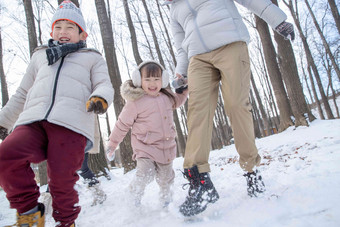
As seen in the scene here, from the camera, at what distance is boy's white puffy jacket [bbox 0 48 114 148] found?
59.1 inches

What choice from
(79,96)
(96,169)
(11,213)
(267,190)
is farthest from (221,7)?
(96,169)

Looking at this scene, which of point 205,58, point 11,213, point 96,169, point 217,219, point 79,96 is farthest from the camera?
point 96,169

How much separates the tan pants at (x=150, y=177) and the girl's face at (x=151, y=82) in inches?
28.5

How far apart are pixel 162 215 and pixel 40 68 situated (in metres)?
1.55

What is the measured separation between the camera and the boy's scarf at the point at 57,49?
1.67 meters

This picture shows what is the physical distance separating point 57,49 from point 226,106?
4.66 feet

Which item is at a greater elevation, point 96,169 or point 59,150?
point 59,150

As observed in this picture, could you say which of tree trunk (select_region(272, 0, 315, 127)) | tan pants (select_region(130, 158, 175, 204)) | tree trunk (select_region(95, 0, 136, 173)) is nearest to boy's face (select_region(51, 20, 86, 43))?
tan pants (select_region(130, 158, 175, 204))

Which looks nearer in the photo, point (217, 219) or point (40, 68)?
point (217, 219)

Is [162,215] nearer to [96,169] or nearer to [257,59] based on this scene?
[96,169]

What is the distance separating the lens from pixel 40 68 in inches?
70.3

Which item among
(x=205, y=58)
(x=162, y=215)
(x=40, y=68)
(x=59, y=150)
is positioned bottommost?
(x=162, y=215)

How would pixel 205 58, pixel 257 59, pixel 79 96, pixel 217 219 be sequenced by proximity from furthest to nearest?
pixel 257 59, pixel 205 58, pixel 79 96, pixel 217 219

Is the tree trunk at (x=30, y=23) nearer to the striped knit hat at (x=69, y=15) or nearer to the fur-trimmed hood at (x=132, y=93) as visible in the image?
the striped knit hat at (x=69, y=15)
